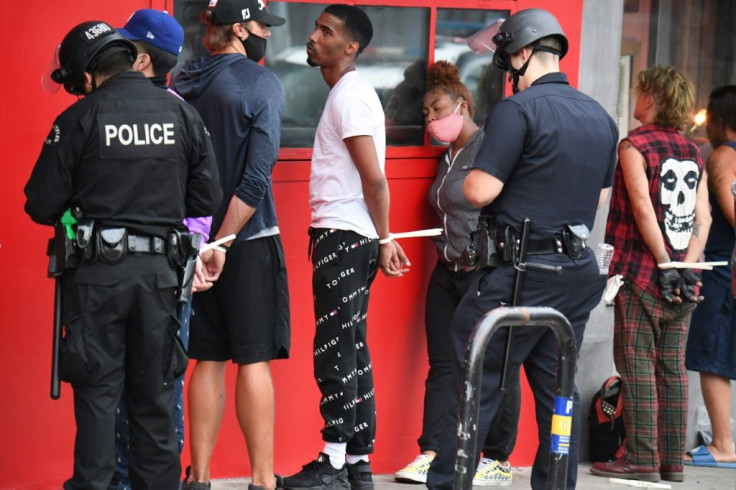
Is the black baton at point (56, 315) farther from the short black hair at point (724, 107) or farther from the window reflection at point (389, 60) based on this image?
the short black hair at point (724, 107)

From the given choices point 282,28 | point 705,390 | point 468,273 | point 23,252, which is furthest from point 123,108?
point 705,390

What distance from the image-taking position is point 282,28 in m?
6.11

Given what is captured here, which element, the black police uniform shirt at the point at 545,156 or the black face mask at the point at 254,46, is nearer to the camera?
the black police uniform shirt at the point at 545,156

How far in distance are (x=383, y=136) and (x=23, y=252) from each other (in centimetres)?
164

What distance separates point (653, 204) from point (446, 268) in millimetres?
1206

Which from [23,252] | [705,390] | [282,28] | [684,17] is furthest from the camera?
[684,17]

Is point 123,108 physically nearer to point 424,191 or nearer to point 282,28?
point 282,28

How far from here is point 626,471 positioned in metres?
6.80

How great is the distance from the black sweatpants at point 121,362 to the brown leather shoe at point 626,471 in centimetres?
288

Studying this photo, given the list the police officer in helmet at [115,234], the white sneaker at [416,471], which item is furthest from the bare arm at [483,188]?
the white sneaker at [416,471]

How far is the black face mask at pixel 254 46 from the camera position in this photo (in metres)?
5.53

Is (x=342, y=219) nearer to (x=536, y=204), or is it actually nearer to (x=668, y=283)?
(x=536, y=204)

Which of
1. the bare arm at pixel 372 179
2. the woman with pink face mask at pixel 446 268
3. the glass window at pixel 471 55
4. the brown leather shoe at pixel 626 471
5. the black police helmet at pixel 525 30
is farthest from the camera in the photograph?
the brown leather shoe at pixel 626 471

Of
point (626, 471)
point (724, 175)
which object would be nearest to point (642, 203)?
point (724, 175)
